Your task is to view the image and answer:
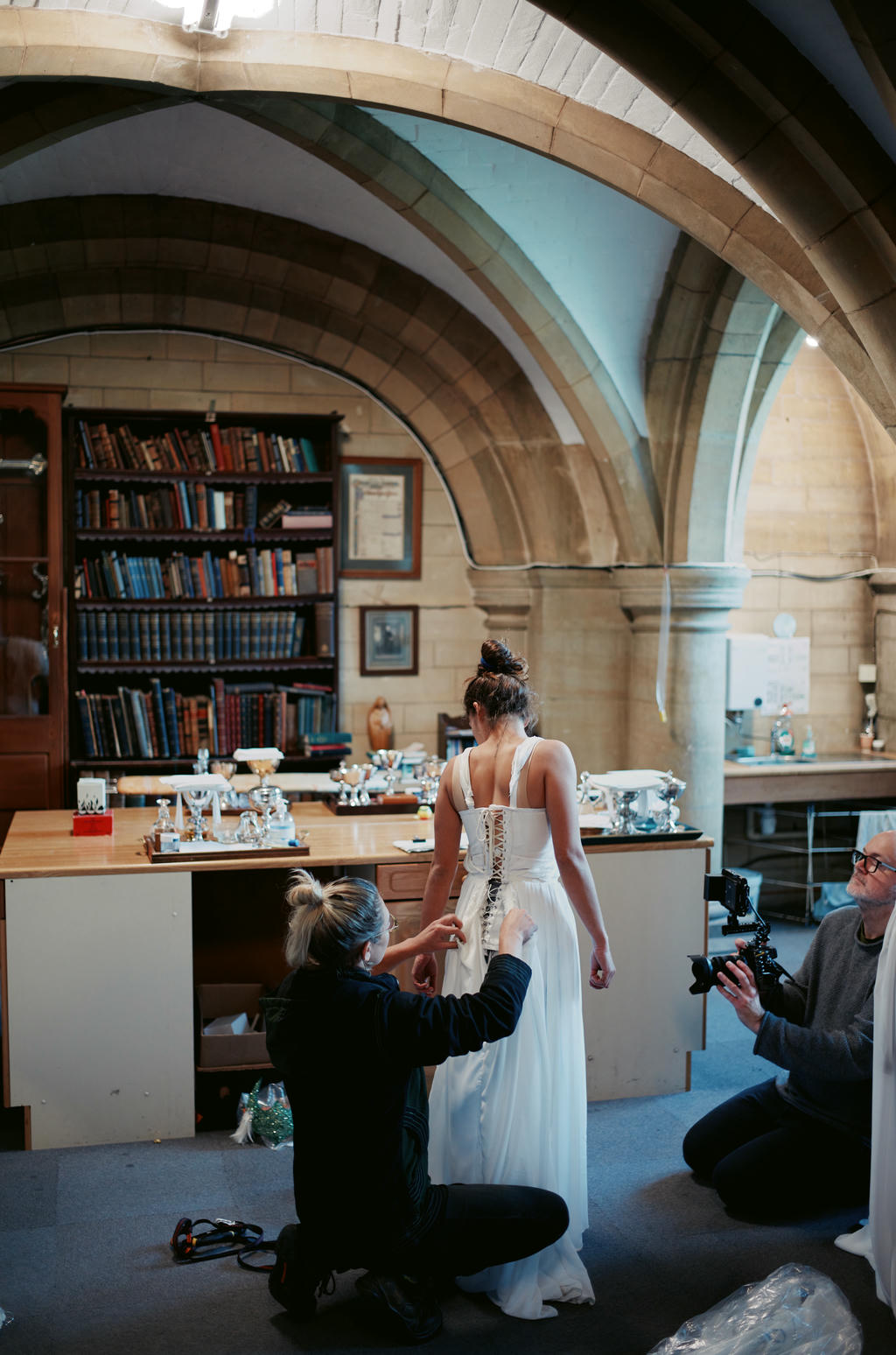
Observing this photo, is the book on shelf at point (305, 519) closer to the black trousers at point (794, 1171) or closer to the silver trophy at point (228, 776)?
the silver trophy at point (228, 776)

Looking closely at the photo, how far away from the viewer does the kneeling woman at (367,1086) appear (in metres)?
2.59

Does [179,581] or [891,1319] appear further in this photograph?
[179,581]

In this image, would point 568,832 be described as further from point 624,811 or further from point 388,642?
point 388,642

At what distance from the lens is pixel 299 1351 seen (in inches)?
112

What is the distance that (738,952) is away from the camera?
3408 mm

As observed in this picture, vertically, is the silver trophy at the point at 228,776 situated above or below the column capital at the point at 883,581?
below

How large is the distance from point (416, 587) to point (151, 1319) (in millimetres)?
4859

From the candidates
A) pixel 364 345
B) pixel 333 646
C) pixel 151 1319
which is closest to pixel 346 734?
pixel 333 646

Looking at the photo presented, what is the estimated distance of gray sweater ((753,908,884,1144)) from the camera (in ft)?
10.8

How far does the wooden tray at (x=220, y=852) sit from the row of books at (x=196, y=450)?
2.97 metres

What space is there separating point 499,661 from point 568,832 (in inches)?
20.9

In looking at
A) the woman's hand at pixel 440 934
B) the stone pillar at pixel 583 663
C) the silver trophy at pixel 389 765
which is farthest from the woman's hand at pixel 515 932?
the stone pillar at pixel 583 663

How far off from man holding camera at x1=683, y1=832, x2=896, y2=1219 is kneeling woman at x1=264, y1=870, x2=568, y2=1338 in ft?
3.12

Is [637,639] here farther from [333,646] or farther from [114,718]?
[114,718]
